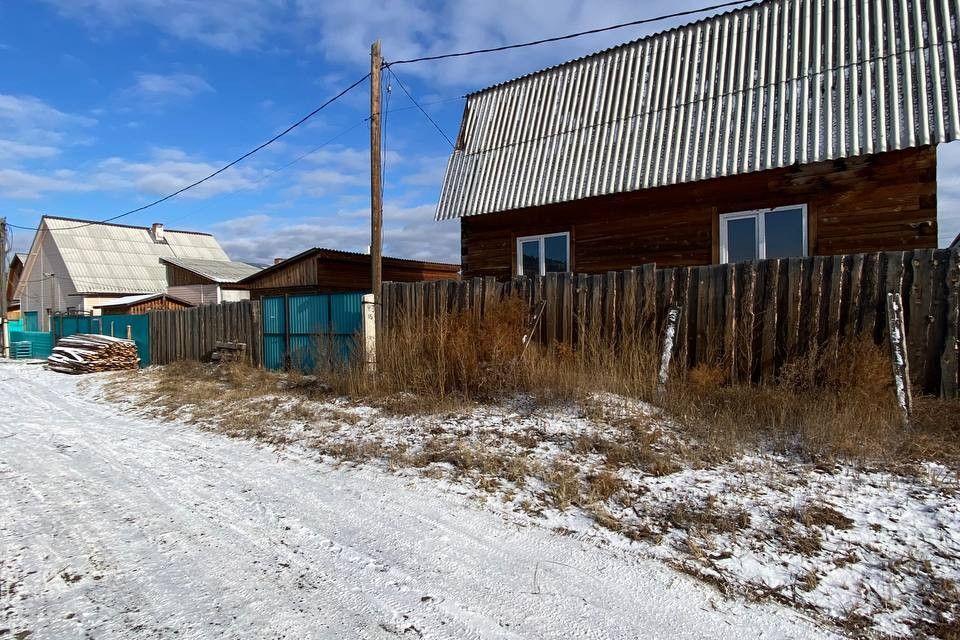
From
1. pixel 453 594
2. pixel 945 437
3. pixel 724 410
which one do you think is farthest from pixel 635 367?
pixel 453 594

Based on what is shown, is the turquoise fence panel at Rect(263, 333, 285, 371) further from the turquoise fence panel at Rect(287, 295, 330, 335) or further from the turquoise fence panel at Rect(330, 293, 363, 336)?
the turquoise fence panel at Rect(330, 293, 363, 336)

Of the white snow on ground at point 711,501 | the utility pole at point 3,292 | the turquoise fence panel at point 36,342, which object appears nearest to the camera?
the white snow on ground at point 711,501

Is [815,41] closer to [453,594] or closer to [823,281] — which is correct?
[823,281]

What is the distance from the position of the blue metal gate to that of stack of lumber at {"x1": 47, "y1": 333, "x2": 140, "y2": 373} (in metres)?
6.31

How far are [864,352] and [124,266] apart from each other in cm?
4129

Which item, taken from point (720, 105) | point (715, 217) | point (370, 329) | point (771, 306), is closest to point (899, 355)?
point (771, 306)

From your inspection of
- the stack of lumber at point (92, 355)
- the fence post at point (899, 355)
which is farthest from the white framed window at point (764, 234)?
the stack of lumber at point (92, 355)

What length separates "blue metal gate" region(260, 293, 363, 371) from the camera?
10.8 metres

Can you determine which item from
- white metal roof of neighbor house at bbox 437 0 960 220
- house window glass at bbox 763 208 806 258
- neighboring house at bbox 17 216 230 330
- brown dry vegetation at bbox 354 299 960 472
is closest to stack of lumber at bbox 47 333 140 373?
white metal roof of neighbor house at bbox 437 0 960 220

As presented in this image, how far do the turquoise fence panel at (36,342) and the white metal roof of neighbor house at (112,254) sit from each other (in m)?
8.03

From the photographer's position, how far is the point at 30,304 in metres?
37.2

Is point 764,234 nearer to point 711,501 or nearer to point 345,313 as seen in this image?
point 711,501

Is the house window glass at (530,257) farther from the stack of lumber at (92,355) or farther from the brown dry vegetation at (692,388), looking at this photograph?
the stack of lumber at (92,355)

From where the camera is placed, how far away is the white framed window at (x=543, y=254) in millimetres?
11141
